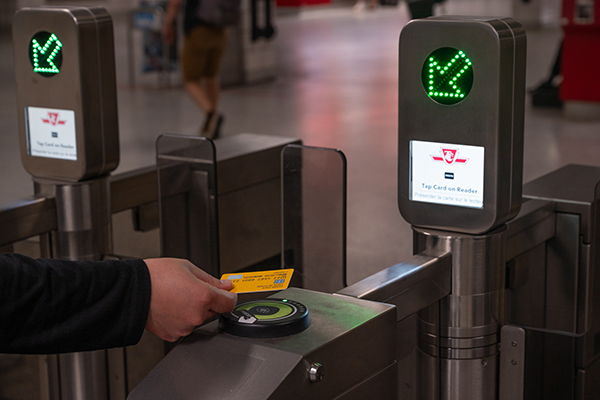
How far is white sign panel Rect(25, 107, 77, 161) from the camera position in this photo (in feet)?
6.17

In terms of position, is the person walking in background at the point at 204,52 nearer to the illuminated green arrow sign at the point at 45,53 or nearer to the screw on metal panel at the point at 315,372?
the illuminated green arrow sign at the point at 45,53

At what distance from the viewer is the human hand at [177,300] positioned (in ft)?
3.28

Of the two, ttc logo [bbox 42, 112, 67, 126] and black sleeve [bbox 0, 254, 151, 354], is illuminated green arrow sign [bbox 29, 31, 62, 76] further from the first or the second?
black sleeve [bbox 0, 254, 151, 354]

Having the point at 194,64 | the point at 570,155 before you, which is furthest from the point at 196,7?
the point at 570,155

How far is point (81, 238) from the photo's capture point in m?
1.98

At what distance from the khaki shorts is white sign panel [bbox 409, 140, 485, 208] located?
422 cm

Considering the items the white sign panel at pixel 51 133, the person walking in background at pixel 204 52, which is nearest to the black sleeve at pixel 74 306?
the white sign panel at pixel 51 133

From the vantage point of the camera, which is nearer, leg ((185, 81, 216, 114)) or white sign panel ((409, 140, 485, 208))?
white sign panel ((409, 140, 485, 208))

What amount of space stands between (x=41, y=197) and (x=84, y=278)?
1.02 meters

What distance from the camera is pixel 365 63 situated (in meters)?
9.73

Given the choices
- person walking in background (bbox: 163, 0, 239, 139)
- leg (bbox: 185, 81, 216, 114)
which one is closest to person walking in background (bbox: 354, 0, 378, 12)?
person walking in background (bbox: 163, 0, 239, 139)

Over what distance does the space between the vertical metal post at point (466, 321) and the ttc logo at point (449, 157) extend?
0.44 ft

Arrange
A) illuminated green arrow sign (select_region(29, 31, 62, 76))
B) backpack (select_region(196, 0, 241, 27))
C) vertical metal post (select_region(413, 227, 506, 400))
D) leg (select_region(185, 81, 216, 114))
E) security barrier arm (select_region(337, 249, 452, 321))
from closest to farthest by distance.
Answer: security barrier arm (select_region(337, 249, 452, 321)) < vertical metal post (select_region(413, 227, 506, 400)) < illuminated green arrow sign (select_region(29, 31, 62, 76)) < backpack (select_region(196, 0, 241, 27)) < leg (select_region(185, 81, 216, 114))

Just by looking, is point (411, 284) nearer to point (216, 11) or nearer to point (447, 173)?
point (447, 173)
